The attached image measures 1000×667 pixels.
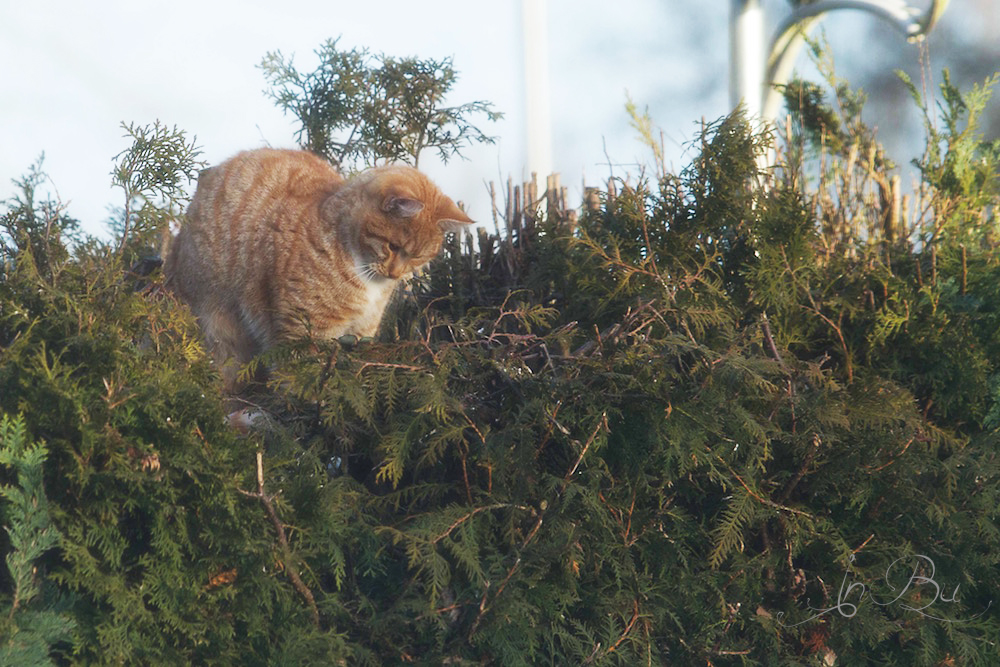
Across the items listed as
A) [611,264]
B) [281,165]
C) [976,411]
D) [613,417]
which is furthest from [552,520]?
[281,165]

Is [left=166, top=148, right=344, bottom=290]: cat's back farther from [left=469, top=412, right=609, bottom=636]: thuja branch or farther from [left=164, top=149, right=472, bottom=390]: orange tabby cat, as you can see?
[left=469, top=412, right=609, bottom=636]: thuja branch

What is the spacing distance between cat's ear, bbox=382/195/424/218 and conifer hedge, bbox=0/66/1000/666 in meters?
0.41

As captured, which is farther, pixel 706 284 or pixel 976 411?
pixel 976 411

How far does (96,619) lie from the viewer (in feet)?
3.76

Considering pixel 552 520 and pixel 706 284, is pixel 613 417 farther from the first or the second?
pixel 706 284

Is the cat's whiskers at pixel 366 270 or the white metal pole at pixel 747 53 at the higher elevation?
the white metal pole at pixel 747 53

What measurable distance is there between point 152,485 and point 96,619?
0.18 metres

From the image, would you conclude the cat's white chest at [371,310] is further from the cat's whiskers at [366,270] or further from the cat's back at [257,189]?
the cat's back at [257,189]

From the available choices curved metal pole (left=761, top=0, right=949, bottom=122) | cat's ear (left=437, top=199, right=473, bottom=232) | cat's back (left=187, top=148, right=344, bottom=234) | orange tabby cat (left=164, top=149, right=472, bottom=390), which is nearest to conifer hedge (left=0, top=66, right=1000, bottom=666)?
cat's ear (left=437, top=199, right=473, bottom=232)

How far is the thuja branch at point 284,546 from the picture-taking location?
117cm

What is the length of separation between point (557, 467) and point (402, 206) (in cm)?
96

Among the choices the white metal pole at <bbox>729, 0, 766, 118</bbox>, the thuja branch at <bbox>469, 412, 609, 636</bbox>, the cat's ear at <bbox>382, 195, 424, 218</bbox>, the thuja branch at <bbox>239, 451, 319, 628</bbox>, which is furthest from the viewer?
the white metal pole at <bbox>729, 0, 766, 118</bbox>

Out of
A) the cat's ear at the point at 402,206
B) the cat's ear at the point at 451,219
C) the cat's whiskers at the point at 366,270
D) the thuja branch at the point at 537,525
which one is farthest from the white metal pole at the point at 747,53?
the thuja branch at the point at 537,525

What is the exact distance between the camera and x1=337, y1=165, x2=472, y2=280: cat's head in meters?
→ 2.29
